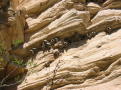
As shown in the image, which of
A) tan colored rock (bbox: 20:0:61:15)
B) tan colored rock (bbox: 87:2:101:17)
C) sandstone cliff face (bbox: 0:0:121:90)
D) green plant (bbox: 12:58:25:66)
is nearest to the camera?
sandstone cliff face (bbox: 0:0:121:90)

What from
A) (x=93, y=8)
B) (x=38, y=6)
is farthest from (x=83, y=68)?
(x=38, y=6)

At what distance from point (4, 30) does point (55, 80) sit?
3.79 meters

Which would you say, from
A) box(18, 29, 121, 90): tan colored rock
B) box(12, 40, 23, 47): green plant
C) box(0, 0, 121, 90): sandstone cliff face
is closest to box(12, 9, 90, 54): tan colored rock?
box(0, 0, 121, 90): sandstone cliff face

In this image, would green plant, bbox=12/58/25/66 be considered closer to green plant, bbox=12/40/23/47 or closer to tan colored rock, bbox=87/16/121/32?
green plant, bbox=12/40/23/47

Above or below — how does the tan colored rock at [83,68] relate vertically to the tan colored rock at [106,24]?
below

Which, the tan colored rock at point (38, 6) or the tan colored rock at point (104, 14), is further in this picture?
the tan colored rock at point (38, 6)

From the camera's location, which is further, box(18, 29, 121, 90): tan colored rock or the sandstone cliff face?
the sandstone cliff face

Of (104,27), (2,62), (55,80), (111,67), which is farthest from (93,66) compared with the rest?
(2,62)

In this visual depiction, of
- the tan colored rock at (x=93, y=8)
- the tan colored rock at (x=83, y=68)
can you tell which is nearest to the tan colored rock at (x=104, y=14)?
the tan colored rock at (x=93, y=8)

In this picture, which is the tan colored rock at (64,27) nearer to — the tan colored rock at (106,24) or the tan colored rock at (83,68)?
the tan colored rock at (106,24)

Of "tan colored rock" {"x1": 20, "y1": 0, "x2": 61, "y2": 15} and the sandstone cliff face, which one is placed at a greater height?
"tan colored rock" {"x1": 20, "y1": 0, "x2": 61, "y2": 15}

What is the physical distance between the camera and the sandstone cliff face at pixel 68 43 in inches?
601

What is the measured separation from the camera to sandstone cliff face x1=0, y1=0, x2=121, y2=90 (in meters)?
15.3

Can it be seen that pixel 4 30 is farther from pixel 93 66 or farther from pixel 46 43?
pixel 93 66
